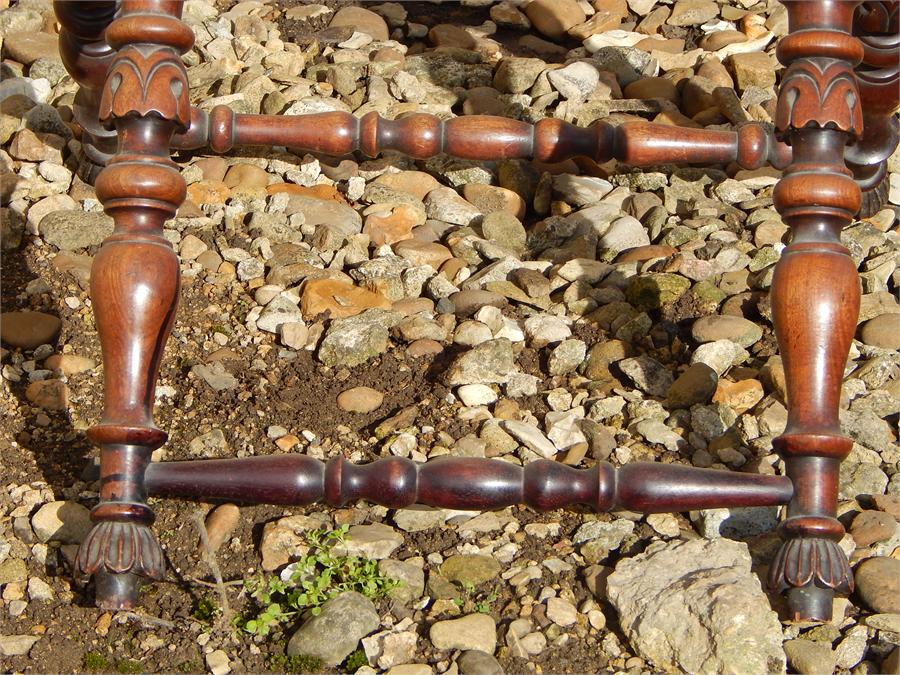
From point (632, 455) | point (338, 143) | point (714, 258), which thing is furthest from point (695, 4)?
point (632, 455)

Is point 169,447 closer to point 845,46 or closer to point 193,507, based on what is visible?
point 193,507

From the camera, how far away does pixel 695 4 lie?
4602 millimetres

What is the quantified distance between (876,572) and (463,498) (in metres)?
0.78

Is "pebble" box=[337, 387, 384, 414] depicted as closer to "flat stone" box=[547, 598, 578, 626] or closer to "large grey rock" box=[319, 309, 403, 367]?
"large grey rock" box=[319, 309, 403, 367]

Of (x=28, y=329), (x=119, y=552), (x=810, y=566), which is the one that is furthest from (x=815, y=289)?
(x=28, y=329)

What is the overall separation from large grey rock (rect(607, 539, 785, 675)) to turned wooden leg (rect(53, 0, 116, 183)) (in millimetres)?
1642

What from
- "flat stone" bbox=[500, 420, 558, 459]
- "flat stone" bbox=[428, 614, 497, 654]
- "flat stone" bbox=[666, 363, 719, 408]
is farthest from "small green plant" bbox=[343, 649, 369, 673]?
"flat stone" bbox=[666, 363, 719, 408]

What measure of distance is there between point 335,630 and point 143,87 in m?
1.05

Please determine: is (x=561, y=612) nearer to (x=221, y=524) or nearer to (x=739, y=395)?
(x=221, y=524)

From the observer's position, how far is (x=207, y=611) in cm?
218

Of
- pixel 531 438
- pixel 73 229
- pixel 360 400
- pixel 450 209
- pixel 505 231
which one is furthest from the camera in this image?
pixel 450 209

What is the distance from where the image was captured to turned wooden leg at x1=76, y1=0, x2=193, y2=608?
2.15m

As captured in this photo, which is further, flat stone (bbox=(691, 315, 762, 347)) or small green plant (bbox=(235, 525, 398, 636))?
flat stone (bbox=(691, 315, 762, 347))

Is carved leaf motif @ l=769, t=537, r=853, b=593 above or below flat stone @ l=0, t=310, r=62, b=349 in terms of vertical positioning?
below
